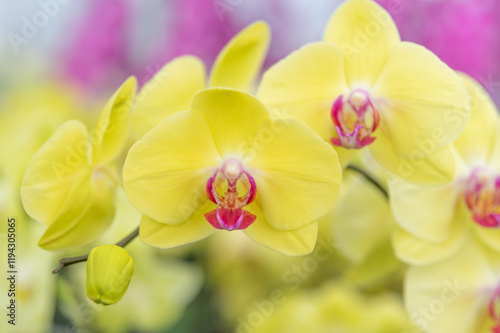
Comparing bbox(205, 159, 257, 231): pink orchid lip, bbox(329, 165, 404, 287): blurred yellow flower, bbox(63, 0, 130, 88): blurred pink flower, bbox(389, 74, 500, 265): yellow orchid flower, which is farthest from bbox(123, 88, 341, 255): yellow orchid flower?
bbox(63, 0, 130, 88): blurred pink flower

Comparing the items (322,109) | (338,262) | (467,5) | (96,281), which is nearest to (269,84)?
(322,109)

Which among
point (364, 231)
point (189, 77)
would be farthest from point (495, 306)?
point (189, 77)

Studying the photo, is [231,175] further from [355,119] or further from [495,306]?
[495,306]

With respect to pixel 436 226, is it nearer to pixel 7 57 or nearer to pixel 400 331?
pixel 400 331

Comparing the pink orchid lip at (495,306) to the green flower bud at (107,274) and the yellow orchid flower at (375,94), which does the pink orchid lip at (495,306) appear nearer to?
the yellow orchid flower at (375,94)

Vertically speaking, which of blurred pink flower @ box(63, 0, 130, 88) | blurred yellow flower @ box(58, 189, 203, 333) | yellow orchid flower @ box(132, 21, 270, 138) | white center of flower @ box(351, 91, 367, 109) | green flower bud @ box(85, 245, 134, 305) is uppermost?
yellow orchid flower @ box(132, 21, 270, 138)

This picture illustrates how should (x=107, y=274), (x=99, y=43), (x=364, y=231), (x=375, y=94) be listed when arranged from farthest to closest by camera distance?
1. (x=99, y=43)
2. (x=364, y=231)
3. (x=375, y=94)
4. (x=107, y=274)

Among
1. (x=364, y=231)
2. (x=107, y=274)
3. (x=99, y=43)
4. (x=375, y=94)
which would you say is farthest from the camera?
(x=99, y=43)

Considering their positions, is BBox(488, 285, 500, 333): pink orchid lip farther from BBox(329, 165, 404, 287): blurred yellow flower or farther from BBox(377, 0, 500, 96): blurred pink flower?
BBox(377, 0, 500, 96): blurred pink flower
